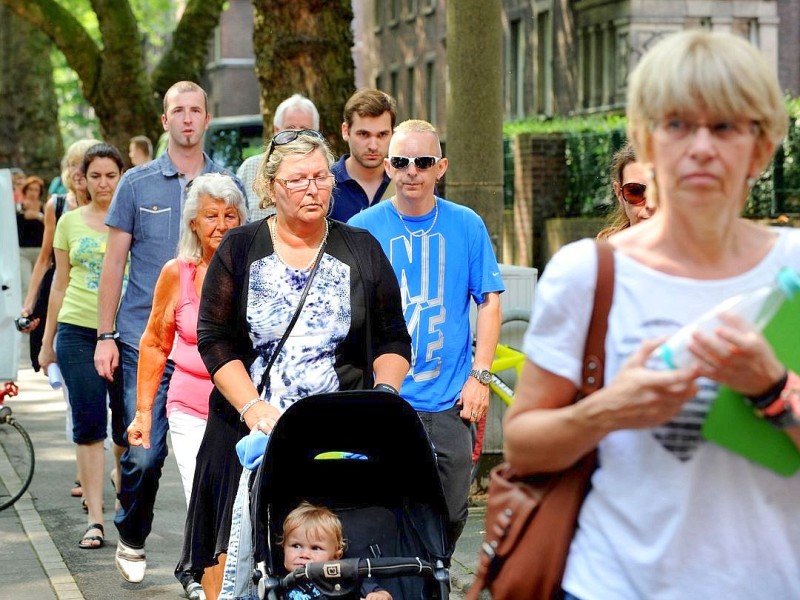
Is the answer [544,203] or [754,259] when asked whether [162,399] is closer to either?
[754,259]

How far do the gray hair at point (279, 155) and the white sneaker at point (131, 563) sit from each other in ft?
7.81

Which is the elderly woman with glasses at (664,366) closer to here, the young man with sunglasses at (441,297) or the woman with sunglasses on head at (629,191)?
the woman with sunglasses on head at (629,191)

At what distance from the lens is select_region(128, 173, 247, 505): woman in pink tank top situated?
640 cm

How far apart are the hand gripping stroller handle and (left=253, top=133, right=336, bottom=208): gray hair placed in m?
1.40

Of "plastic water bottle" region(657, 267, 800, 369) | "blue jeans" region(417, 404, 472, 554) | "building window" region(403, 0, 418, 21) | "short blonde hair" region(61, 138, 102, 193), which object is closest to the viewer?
"plastic water bottle" region(657, 267, 800, 369)

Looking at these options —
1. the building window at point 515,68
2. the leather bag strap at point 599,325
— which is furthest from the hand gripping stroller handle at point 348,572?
the building window at point 515,68

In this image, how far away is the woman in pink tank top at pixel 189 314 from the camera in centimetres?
640

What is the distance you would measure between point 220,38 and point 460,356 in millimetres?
52977

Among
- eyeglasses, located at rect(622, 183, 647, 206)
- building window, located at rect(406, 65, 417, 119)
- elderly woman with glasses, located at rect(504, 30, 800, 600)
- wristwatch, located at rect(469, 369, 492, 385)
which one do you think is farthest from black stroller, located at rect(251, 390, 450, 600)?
building window, located at rect(406, 65, 417, 119)

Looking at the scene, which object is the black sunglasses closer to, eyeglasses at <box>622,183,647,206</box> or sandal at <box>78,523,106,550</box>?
eyeglasses at <box>622,183,647,206</box>

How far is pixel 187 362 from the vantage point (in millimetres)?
6461

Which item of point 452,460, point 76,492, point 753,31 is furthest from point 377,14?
point 452,460

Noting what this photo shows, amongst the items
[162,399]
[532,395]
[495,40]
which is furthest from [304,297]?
[495,40]

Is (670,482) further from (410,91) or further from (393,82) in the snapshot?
(393,82)
